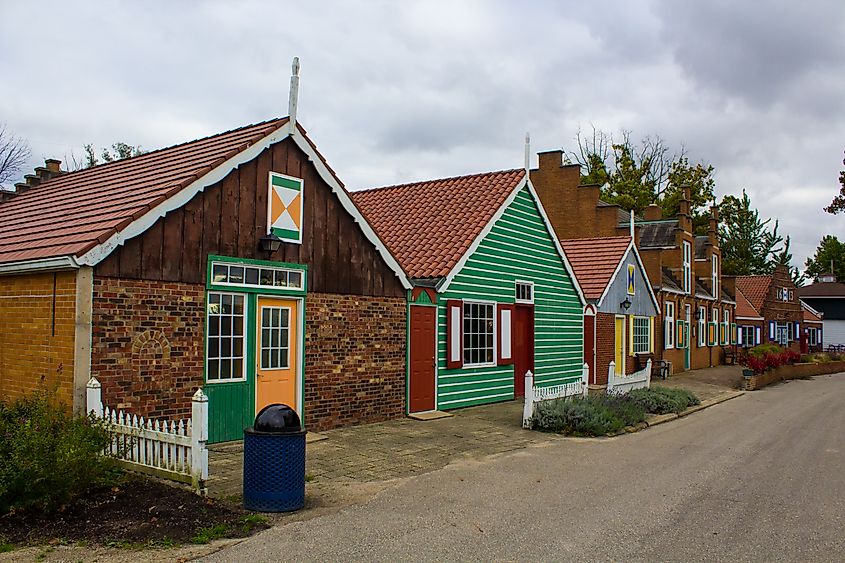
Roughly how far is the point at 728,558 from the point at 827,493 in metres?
3.47

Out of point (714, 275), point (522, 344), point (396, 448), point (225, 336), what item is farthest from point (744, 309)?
point (225, 336)

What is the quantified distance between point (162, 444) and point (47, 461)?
4.53 ft

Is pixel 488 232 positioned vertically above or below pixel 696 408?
above

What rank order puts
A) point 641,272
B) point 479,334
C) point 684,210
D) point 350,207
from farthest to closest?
point 684,210, point 641,272, point 479,334, point 350,207

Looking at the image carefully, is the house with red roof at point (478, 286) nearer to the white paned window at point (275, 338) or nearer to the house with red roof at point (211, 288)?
the house with red roof at point (211, 288)

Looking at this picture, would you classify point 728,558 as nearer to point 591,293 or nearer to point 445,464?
point 445,464

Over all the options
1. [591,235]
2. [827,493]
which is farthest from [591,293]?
[827,493]

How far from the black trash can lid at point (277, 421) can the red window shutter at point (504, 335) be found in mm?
9858

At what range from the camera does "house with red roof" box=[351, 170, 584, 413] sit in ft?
50.0

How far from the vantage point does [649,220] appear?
111 ft

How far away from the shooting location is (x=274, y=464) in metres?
→ 7.61

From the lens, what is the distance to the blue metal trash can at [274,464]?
24.9 feet

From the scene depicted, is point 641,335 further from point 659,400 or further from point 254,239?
point 254,239

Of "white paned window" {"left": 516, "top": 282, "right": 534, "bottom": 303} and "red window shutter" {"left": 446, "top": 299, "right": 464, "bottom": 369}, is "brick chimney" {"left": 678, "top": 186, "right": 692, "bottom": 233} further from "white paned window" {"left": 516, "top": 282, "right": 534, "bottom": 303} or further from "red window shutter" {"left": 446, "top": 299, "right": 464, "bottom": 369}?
"red window shutter" {"left": 446, "top": 299, "right": 464, "bottom": 369}
